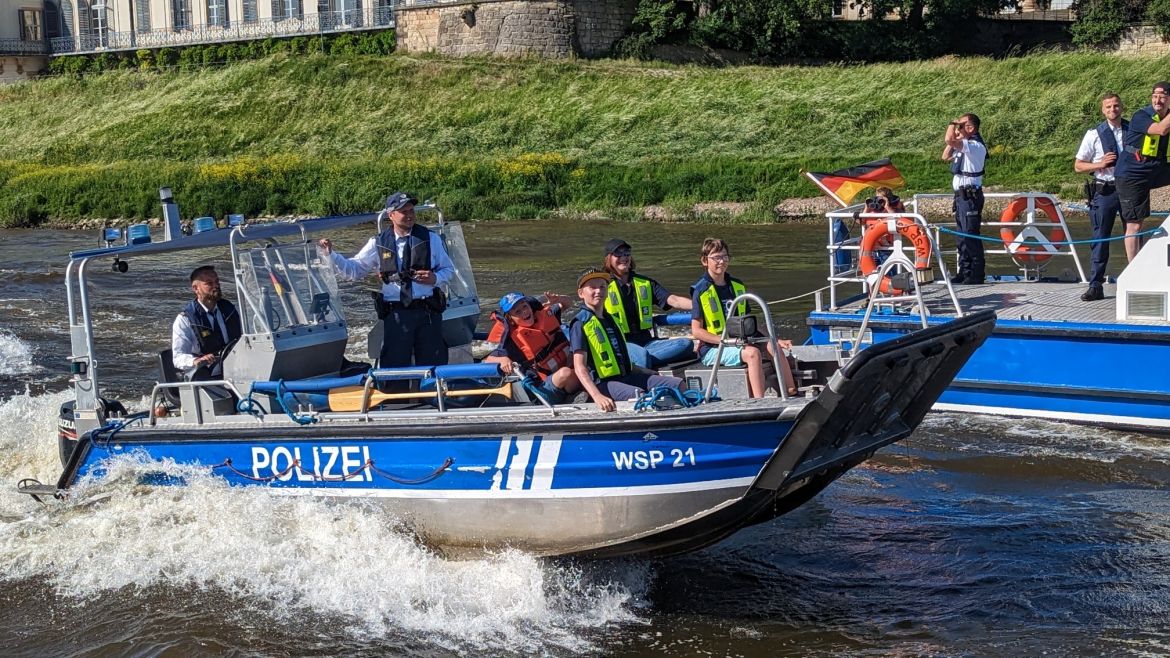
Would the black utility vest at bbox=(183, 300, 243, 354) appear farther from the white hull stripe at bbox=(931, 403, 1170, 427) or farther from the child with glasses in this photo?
the white hull stripe at bbox=(931, 403, 1170, 427)

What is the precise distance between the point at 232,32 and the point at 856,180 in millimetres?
49621

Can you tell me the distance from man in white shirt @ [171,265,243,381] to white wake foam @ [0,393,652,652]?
28.8 inches

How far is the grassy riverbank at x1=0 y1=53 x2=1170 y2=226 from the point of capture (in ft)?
105

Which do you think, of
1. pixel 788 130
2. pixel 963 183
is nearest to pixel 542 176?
pixel 788 130

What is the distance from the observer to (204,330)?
9.24m

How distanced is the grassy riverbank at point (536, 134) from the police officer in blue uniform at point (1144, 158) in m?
17.1

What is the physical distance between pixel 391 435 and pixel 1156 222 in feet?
68.8

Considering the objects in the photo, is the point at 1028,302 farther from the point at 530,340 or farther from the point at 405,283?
the point at 405,283

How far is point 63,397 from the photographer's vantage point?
41.0ft

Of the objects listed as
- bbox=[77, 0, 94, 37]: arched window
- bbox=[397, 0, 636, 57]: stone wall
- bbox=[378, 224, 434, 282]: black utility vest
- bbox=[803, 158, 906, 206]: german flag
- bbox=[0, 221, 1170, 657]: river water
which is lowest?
bbox=[0, 221, 1170, 657]: river water

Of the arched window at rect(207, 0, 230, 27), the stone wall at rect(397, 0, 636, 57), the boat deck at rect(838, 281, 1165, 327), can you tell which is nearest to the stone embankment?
the boat deck at rect(838, 281, 1165, 327)

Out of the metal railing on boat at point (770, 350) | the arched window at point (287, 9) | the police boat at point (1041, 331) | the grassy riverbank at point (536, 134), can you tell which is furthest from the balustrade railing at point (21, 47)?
the metal railing on boat at point (770, 350)

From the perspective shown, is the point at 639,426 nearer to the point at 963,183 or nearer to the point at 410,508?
the point at 410,508

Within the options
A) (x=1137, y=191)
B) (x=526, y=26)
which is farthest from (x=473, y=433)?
(x=526, y=26)
